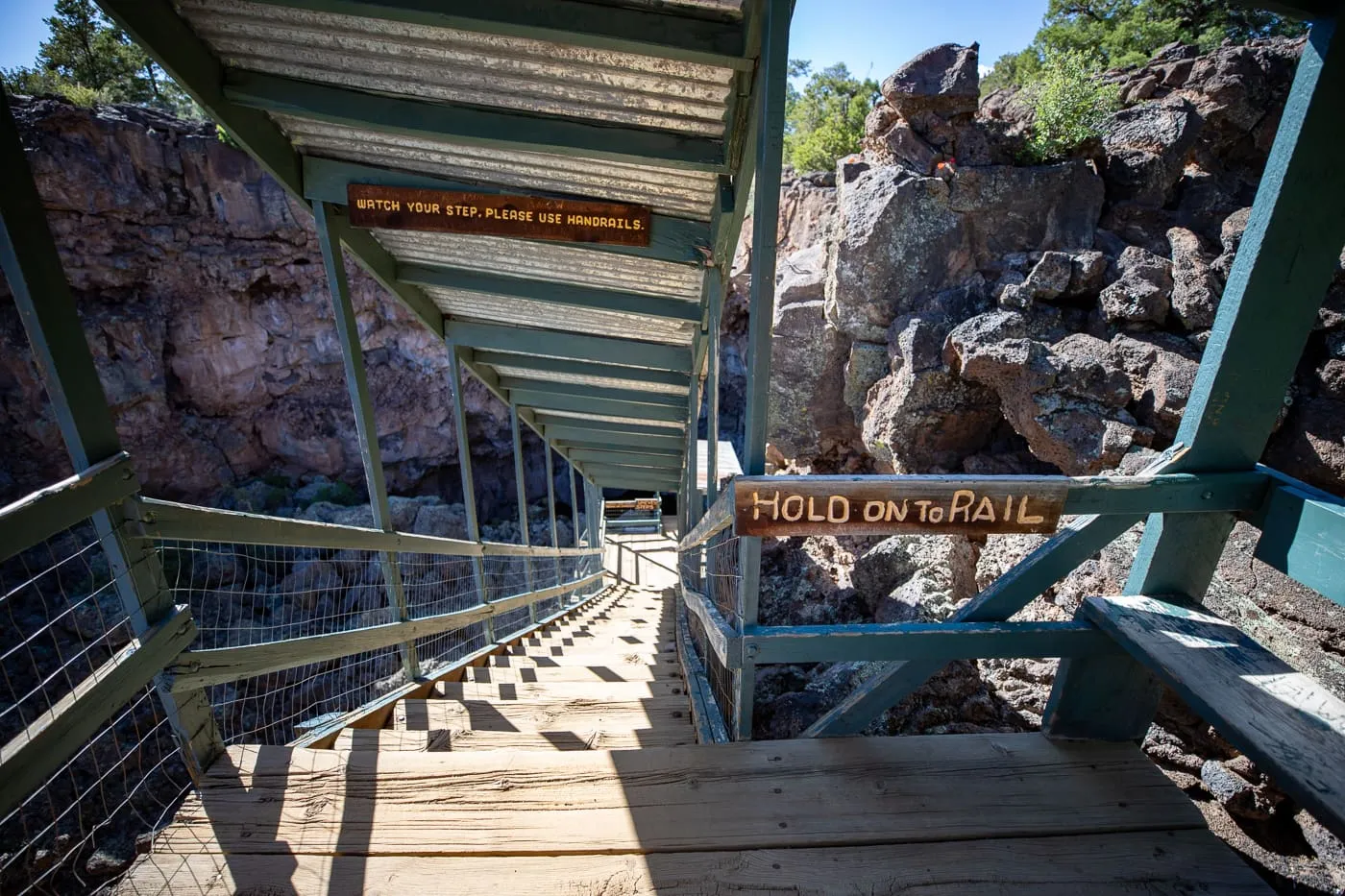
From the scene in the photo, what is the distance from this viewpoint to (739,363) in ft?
71.9

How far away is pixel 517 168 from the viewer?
10.2 ft

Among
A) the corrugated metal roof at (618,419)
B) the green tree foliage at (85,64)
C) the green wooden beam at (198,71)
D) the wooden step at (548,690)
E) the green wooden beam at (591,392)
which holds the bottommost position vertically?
the wooden step at (548,690)

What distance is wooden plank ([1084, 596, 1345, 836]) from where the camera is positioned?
131cm

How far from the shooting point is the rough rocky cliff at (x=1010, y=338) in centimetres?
673

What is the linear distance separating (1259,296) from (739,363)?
2045 centimetres

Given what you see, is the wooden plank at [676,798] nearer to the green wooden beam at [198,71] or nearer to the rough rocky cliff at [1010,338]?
the green wooden beam at [198,71]

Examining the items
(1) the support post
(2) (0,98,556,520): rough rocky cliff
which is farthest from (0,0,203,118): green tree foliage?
(1) the support post

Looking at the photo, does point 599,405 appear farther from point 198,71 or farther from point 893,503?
point 893,503

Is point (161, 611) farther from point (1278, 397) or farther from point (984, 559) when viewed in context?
point (984, 559)

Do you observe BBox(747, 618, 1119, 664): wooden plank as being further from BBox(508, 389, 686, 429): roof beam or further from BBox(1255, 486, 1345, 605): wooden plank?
BBox(508, 389, 686, 429): roof beam

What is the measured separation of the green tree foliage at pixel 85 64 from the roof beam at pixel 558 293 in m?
25.8

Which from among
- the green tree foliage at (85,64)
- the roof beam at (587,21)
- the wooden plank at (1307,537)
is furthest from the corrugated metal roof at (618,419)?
the green tree foliage at (85,64)

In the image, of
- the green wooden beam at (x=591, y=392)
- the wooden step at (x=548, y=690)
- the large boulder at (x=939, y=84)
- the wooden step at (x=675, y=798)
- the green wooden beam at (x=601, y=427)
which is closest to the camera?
the wooden step at (x=675, y=798)

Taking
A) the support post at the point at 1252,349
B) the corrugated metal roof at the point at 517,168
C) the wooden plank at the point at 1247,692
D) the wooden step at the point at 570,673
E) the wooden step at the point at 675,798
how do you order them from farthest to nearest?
the wooden step at the point at 570,673
the corrugated metal roof at the point at 517,168
the wooden step at the point at 675,798
the support post at the point at 1252,349
the wooden plank at the point at 1247,692
